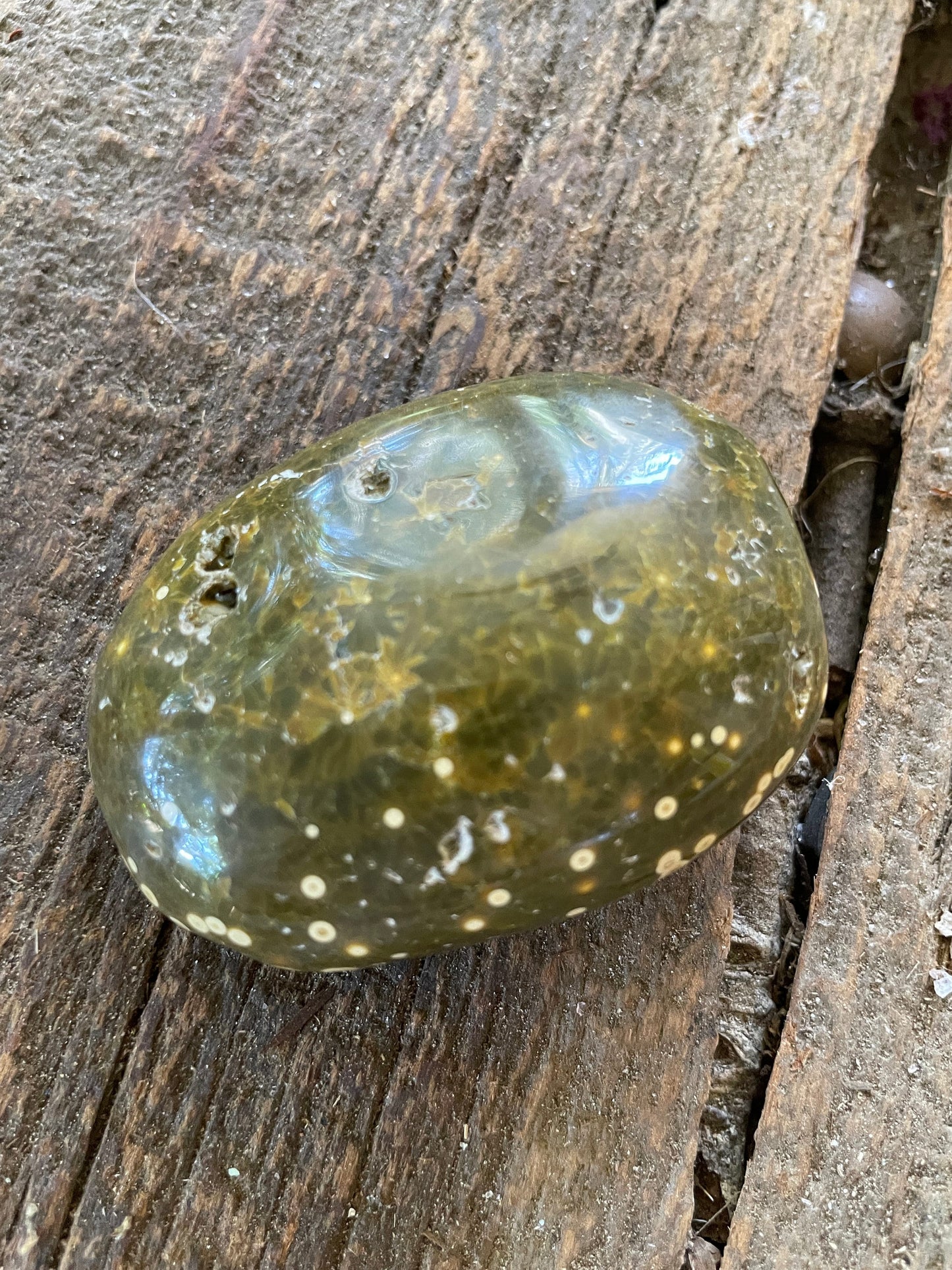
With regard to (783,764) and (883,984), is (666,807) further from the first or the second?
(883,984)

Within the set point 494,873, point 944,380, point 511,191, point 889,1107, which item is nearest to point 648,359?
point 511,191

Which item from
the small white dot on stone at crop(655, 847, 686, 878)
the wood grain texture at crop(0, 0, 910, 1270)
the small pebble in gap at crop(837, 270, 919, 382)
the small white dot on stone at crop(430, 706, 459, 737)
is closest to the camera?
the small white dot on stone at crop(430, 706, 459, 737)

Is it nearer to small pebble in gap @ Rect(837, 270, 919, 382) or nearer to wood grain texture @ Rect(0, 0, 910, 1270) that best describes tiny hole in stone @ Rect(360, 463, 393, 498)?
wood grain texture @ Rect(0, 0, 910, 1270)

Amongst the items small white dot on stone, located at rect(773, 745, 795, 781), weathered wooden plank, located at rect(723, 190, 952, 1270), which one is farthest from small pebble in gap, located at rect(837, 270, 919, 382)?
small white dot on stone, located at rect(773, 745, 795, 781)

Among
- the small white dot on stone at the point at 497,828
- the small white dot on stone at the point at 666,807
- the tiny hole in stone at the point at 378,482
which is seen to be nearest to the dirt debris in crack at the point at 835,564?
the small white dot on stone at the point at 666,807

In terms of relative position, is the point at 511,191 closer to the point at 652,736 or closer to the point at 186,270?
the point at 186,270

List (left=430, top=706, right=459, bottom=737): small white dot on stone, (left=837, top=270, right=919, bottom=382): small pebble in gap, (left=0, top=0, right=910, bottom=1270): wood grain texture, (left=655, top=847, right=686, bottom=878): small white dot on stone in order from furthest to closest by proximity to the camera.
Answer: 1. (left=837, top=270, right=919, bottom=382): small pebble in gap
2. (left=0, top=0, right=910, bottom=1270): wood grain texture
3. (left=655, top=847, right=686, bottom=878): small white dot on stone
4. (left=430, top=706, right=459, bottom=737): small white dot on stone
